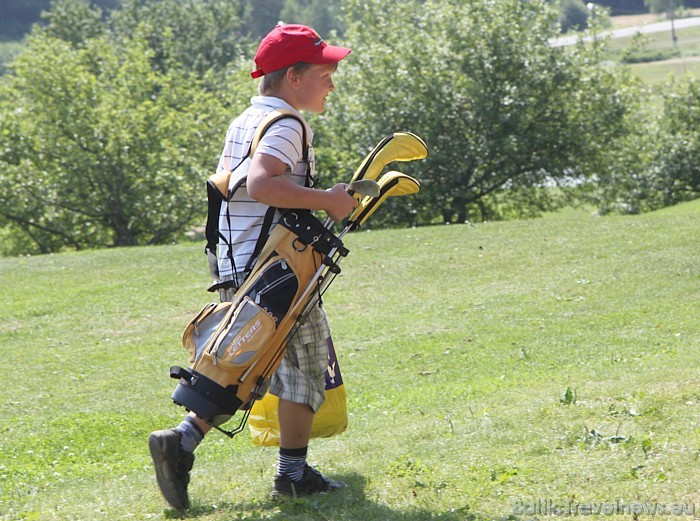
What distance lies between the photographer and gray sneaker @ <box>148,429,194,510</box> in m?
4.18

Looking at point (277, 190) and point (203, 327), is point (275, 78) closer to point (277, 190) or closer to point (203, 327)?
point (277, 190)

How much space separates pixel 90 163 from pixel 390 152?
23.6m

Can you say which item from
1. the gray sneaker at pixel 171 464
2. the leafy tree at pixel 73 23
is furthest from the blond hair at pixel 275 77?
the leafy tree at pixel 73 23

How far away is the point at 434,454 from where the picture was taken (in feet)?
16.8

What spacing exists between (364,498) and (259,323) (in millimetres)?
987

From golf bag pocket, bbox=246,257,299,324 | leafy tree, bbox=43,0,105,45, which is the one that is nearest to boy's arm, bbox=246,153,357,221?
golf bag pocket, bbox=246,257,299,324

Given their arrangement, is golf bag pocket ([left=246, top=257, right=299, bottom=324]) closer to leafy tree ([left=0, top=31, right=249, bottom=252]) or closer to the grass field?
the grass field

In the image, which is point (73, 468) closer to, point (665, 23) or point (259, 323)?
point (259, 323)

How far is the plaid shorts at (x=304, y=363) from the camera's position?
14.3 feet

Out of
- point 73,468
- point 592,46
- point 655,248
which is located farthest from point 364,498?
point 592,46

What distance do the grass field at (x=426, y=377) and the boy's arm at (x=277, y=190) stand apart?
1.29m

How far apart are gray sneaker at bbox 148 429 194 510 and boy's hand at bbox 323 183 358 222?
114 centimetres

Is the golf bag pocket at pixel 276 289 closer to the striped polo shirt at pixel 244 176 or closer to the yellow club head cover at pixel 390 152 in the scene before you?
the striped polo shirt at pixel 244 176

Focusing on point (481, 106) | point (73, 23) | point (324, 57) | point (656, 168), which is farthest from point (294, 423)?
point (73, 23)
